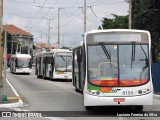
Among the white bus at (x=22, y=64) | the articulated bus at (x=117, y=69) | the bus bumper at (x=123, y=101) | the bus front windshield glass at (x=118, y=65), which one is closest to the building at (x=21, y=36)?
the white bus at (x=22, y=64)

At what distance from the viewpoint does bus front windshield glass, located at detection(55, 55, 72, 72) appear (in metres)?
38.5

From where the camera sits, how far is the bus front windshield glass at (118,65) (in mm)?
14359

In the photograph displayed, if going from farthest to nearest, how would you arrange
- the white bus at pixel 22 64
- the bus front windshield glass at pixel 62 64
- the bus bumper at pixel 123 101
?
the white bus at pixel 22 64, the bus front windshield glass at pixel 62 64, the bus bumper at pixel 123 101

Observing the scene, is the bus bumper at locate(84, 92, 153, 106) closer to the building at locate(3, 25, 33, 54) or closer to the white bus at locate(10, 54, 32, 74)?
the white bus at locate(10, 54, 32, 74)

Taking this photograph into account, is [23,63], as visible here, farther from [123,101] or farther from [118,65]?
[123,101]

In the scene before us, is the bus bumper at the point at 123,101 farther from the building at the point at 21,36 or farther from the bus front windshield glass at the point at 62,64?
the building at the point at 21,36

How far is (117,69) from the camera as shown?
571 inches

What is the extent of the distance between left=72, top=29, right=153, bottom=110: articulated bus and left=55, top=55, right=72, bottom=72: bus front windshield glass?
2331cm

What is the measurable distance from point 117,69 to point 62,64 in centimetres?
2447

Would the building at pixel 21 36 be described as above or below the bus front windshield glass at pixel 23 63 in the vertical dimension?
above

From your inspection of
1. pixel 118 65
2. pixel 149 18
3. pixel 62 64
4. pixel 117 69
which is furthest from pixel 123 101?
pixel 149 18

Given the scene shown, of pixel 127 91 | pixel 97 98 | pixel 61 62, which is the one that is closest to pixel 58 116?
pixel 97 98

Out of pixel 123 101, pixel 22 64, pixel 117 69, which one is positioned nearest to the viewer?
pixel 123 101

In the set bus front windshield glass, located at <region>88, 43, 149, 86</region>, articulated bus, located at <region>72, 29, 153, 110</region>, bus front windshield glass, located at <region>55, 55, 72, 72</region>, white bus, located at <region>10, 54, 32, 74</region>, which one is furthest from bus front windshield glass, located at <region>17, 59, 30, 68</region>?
bus front windshield glass, located at <region>88, 43, 149, 86</region>
